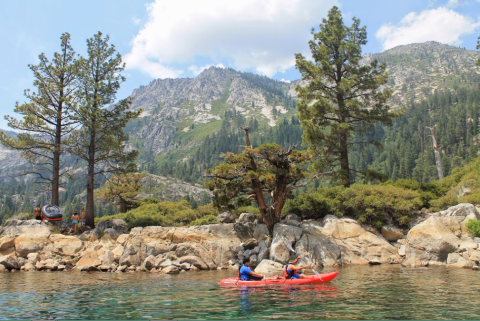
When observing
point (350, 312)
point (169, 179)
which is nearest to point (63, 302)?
point (350, 312)

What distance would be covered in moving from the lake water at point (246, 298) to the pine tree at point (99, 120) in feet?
44.3

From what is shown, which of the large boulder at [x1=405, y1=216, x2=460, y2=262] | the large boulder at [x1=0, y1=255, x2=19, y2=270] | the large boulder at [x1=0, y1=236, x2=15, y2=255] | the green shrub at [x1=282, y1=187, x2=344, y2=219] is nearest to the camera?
the large boulder at [x1=405, y1=216, x2=460, y2=262]

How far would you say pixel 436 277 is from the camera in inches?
620

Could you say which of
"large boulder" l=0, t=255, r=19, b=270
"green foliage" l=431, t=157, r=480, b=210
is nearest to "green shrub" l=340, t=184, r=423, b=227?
"green foliage" l=431, t=157, r=480, b=210

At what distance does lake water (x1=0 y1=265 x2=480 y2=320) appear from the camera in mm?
10234

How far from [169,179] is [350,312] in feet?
621

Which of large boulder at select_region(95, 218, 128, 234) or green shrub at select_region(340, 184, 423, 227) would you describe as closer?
green shrub at select_region(340, 184, 423, 227)

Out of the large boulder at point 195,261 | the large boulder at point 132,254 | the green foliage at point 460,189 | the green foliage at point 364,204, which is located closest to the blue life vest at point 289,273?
the large boulder at point 195,261

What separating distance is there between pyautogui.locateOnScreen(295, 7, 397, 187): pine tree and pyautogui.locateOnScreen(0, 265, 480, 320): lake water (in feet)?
46.0

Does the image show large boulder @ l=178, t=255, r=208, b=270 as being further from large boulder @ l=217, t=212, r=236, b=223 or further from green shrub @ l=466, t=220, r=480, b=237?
green shrub @ l=466, t=220, r=480, b=237

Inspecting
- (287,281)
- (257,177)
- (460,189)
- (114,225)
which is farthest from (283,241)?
(460,189)

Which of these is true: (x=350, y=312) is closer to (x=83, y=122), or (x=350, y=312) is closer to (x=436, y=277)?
(x=436, y=277)

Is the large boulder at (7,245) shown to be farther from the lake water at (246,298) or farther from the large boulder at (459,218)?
the large boulder at (459,218)

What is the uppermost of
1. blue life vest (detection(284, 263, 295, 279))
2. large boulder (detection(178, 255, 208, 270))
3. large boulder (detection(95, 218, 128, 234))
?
large boulder (detection(95, 218, 128, 234))
